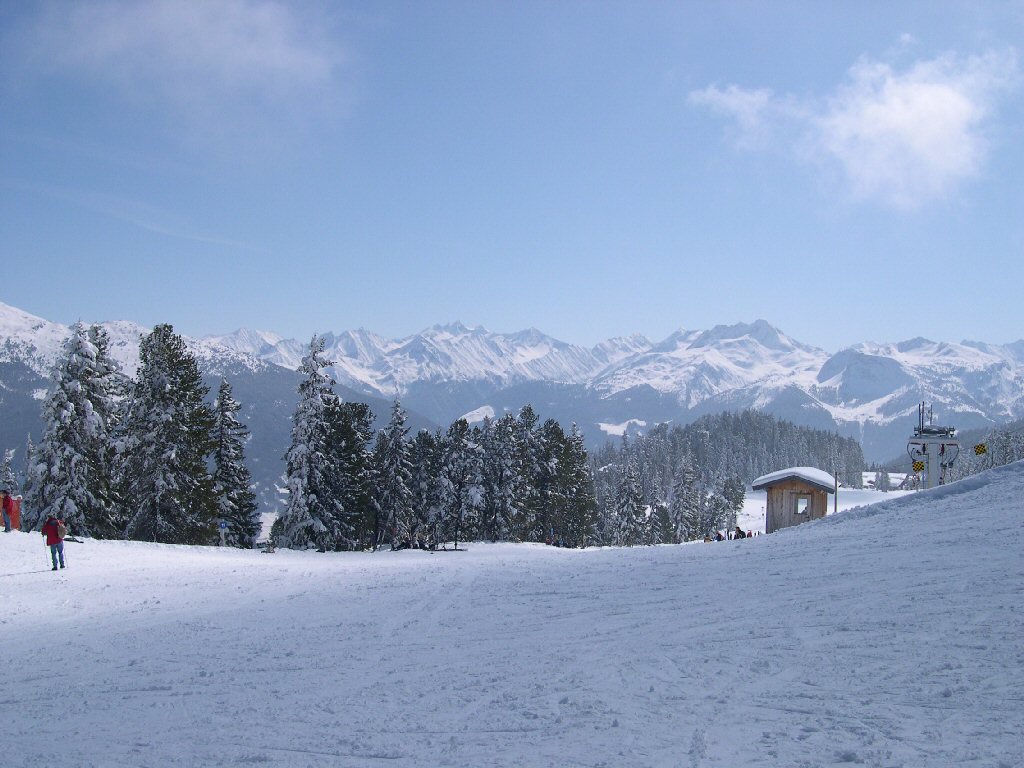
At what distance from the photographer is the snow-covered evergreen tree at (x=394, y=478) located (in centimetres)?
5212

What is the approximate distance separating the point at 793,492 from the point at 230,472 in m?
33.4

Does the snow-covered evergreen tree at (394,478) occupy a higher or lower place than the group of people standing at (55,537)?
higher

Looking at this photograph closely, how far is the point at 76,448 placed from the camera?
36312mm

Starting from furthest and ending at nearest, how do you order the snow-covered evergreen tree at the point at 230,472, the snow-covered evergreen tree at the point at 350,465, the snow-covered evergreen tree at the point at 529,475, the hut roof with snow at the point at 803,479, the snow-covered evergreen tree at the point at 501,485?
the snow-covered evergreen tree at the point at 529,475 → the snow-covered evergreen tree at the point at 501,485 → the snow-covered evergreen tree at the point at 230,472 → the snow-covered evergreen tree at the point at 350,465 → the hut roof with snow at the point at 803,479

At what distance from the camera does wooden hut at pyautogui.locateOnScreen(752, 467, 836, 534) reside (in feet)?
124

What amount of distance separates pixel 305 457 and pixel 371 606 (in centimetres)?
2556

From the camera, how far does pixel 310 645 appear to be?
12.8 meters

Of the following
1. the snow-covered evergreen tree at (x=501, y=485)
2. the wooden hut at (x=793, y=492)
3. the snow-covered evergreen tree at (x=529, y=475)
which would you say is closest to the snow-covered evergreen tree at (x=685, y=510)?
the snow-covered evergreen tree at (x=529, y=475)

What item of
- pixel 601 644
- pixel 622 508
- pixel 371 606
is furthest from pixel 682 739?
pixel 622 508

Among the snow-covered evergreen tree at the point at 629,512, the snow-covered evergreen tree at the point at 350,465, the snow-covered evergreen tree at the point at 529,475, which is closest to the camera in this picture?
the snow-covered evergreen tree at the point at 350,465

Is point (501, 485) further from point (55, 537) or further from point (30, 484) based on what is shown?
point (55, 537)

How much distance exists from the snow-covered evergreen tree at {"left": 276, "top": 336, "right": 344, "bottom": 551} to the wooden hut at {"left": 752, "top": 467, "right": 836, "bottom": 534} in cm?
2366

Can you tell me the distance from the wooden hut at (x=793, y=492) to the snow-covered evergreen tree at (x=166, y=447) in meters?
30.0

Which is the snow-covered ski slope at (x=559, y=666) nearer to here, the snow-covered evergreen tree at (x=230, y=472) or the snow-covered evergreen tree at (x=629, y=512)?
the snow-covered evergreen tree at (x=230, y=472)
